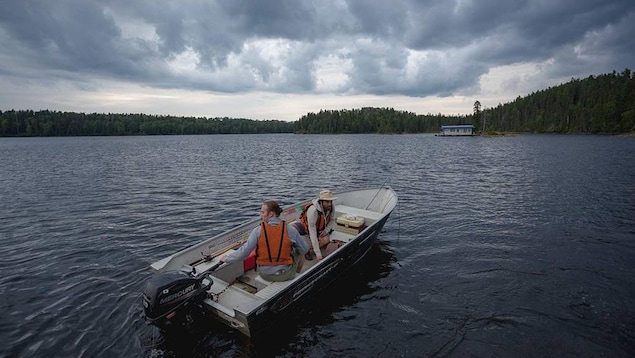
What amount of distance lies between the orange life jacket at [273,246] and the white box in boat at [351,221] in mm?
4437

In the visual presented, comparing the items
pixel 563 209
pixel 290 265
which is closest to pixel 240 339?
pixel 290 265

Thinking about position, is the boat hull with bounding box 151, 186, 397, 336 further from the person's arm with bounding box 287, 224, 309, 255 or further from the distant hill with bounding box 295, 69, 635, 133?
the distant hill with bounding box 295, 69, 635, 133

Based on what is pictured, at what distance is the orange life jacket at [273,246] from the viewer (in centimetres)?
698

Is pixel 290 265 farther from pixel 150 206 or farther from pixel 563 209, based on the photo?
pixel 563 209

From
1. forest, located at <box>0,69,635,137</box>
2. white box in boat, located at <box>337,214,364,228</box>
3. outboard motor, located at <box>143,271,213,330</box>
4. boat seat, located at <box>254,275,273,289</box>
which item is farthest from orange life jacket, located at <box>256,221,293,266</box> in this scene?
forest, located at <box>0,69,635,137</box>

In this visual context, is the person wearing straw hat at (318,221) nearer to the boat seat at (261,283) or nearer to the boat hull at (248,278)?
the boat hull at (248,278)

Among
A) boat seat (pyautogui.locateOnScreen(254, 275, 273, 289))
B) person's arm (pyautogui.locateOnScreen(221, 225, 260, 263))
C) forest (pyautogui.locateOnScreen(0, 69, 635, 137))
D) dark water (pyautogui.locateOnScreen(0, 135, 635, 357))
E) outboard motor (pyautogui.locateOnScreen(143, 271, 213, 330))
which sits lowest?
dark water (pyautogui.locateOnScreen(0, 135, 635, 357))

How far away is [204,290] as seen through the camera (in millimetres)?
6590

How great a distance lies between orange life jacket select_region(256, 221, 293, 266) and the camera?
22.9ft

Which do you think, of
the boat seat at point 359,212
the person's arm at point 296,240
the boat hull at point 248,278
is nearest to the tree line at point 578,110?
the boat seat at point 359,212

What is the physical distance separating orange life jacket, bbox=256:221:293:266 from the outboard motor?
1.22 metres

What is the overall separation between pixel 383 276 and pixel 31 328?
8.79 m

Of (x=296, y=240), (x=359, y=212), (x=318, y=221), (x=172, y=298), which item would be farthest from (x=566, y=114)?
(x=172, y=298)

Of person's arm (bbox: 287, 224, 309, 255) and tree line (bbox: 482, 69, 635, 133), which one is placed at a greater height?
tree line (bbox: 482, 69, 635, 133)
